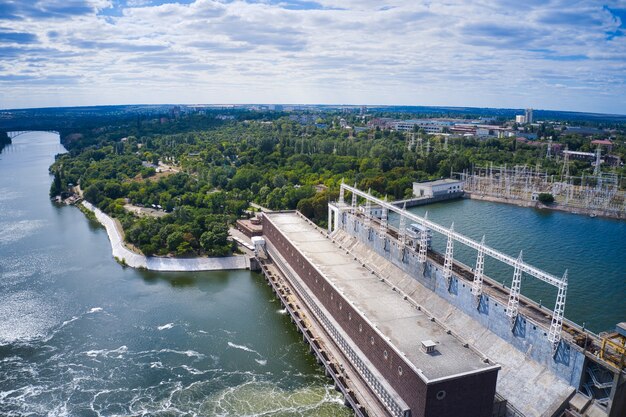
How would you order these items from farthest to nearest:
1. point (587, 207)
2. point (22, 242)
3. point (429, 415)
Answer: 1. point (587, 207)
2. point (22, 242)
3. point (429, 415)

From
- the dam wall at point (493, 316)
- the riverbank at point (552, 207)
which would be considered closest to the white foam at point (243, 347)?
the dam wall at point (493, 316)

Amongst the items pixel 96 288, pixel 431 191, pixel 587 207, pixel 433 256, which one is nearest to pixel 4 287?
pixel 96 288

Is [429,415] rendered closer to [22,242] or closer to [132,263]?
[132,263]

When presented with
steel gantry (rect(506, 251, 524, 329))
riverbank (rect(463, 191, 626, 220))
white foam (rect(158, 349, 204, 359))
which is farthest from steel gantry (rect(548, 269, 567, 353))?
riverbank (rect(463, 191, 626, 220))

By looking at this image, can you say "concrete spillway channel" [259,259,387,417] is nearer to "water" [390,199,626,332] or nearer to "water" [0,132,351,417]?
"water" [0,132,351,417]

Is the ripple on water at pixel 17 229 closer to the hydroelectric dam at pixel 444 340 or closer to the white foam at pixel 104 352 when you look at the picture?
the white foam at pixel 104 352

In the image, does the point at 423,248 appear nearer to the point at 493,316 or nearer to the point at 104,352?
the point at 493,316

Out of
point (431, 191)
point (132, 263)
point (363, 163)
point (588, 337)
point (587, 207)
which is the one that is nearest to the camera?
point (588, 337)
